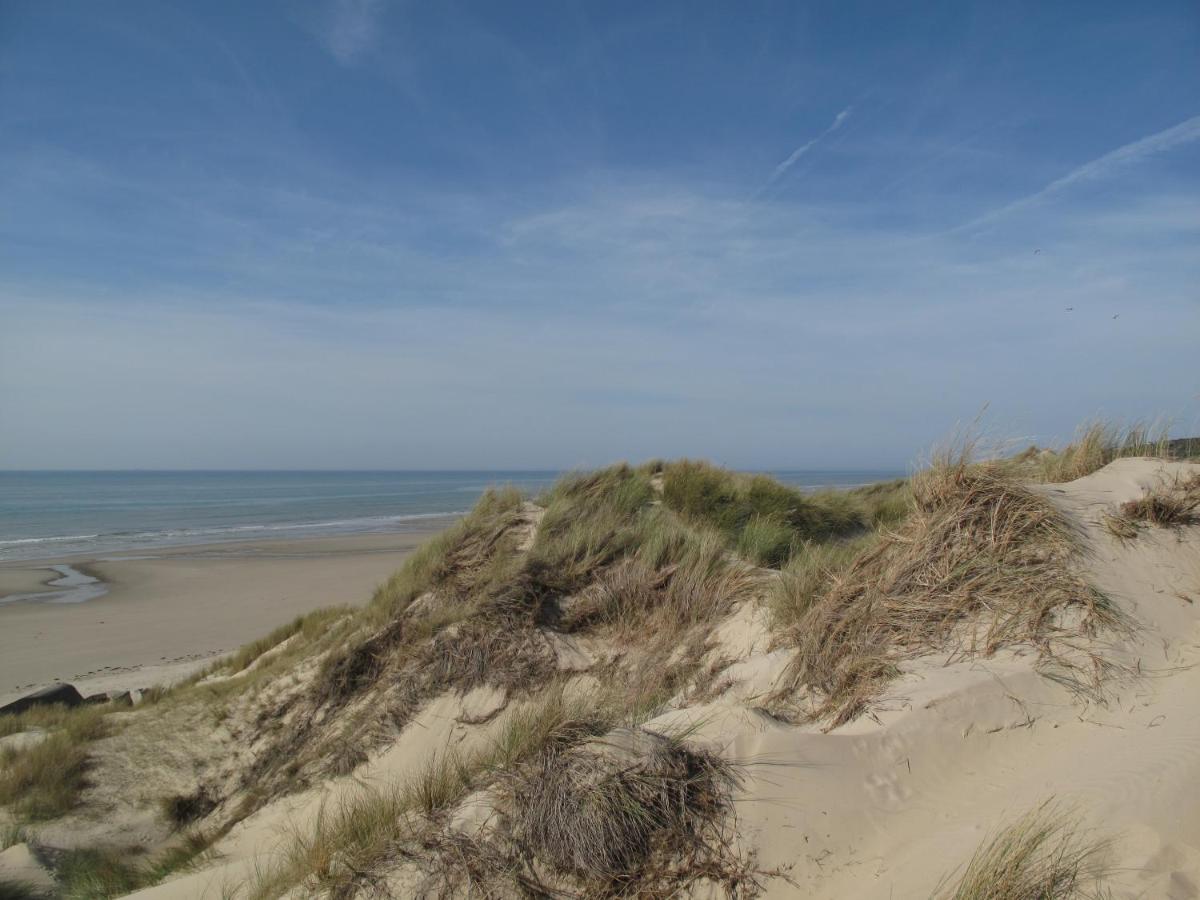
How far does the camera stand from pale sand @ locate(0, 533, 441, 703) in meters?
12.0

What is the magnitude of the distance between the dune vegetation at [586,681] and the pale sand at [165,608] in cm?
404

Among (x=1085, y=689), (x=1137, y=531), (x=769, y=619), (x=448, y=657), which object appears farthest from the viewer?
(x=448, y=657)

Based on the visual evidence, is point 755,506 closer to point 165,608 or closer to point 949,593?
point 949,593

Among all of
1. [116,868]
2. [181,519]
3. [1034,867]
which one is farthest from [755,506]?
[181,519]

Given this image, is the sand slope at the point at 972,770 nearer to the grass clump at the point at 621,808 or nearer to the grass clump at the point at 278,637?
the grass clump at the point at 621,808

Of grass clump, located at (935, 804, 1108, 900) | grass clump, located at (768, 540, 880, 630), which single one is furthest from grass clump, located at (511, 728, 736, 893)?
grass clump, located at (768, 540, 880, 630)

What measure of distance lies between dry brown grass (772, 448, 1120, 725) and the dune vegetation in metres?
0.02

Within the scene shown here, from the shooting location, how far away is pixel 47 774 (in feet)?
21.6

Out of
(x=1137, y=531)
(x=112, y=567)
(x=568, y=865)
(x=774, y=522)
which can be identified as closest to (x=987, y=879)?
(x=568, y=865)

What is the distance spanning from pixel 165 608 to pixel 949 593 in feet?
59.7

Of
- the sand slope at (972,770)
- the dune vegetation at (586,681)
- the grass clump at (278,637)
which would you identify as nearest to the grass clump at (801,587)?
the dune vegetation at (586,681)

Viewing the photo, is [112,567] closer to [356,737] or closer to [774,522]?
[356,737]

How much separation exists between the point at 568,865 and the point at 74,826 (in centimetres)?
583

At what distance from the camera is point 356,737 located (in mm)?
6305
